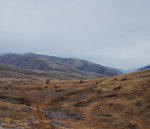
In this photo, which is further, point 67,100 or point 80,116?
point 67,100

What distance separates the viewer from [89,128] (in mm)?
22500

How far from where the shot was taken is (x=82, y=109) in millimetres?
30125

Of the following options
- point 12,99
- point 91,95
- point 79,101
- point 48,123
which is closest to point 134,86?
point 91,95

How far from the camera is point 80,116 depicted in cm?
2717

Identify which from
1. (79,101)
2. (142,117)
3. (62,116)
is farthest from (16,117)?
(142,117)

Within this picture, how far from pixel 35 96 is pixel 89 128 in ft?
64.5

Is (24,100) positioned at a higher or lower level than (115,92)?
lower

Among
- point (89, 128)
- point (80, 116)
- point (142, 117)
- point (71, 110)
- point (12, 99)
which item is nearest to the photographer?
point (89, 128)

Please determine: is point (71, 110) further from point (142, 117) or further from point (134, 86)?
point (134, 86)

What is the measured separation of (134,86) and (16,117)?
2215cm

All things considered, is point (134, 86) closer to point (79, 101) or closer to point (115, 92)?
point (115, 92)

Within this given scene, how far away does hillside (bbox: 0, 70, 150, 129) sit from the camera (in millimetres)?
22844

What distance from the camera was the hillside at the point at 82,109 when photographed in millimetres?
22844

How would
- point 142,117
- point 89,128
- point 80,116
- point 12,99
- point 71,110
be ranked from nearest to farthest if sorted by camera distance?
point 89,128 → point 142,117 → point 80,116 → point 71,110 → point 12,99
